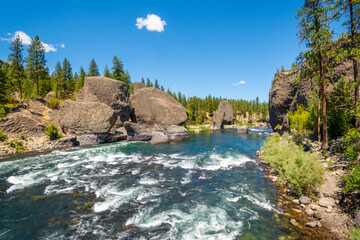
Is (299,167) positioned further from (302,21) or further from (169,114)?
(169,114)

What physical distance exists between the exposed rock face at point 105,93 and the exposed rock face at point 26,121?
763 cm

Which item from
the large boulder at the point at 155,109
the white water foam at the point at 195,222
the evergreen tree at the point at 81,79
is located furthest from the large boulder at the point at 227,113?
the white water foam at the point at 195,222

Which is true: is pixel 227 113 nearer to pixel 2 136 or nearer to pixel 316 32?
pixel 316 32

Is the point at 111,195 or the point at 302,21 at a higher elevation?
the point at 302,21

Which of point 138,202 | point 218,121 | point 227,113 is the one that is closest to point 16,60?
point 138,202

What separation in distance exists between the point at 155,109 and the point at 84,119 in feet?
57.7

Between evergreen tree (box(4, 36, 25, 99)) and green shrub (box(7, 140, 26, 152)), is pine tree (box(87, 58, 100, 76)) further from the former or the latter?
green shrub (box(7, 140, 26, 152))

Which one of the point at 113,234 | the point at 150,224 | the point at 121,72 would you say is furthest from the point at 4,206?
the point at 121,72

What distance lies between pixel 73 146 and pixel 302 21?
103ft

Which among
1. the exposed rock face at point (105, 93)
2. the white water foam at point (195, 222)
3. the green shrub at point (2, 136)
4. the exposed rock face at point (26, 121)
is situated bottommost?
the white water foam at point (195, 222)

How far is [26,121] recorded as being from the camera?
2775 centimetres

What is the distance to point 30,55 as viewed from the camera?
1572 inches

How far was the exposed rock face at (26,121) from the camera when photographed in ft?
85.1

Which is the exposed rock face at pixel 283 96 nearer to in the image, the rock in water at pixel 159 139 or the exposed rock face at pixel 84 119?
the rock in water at pixel 159 139
